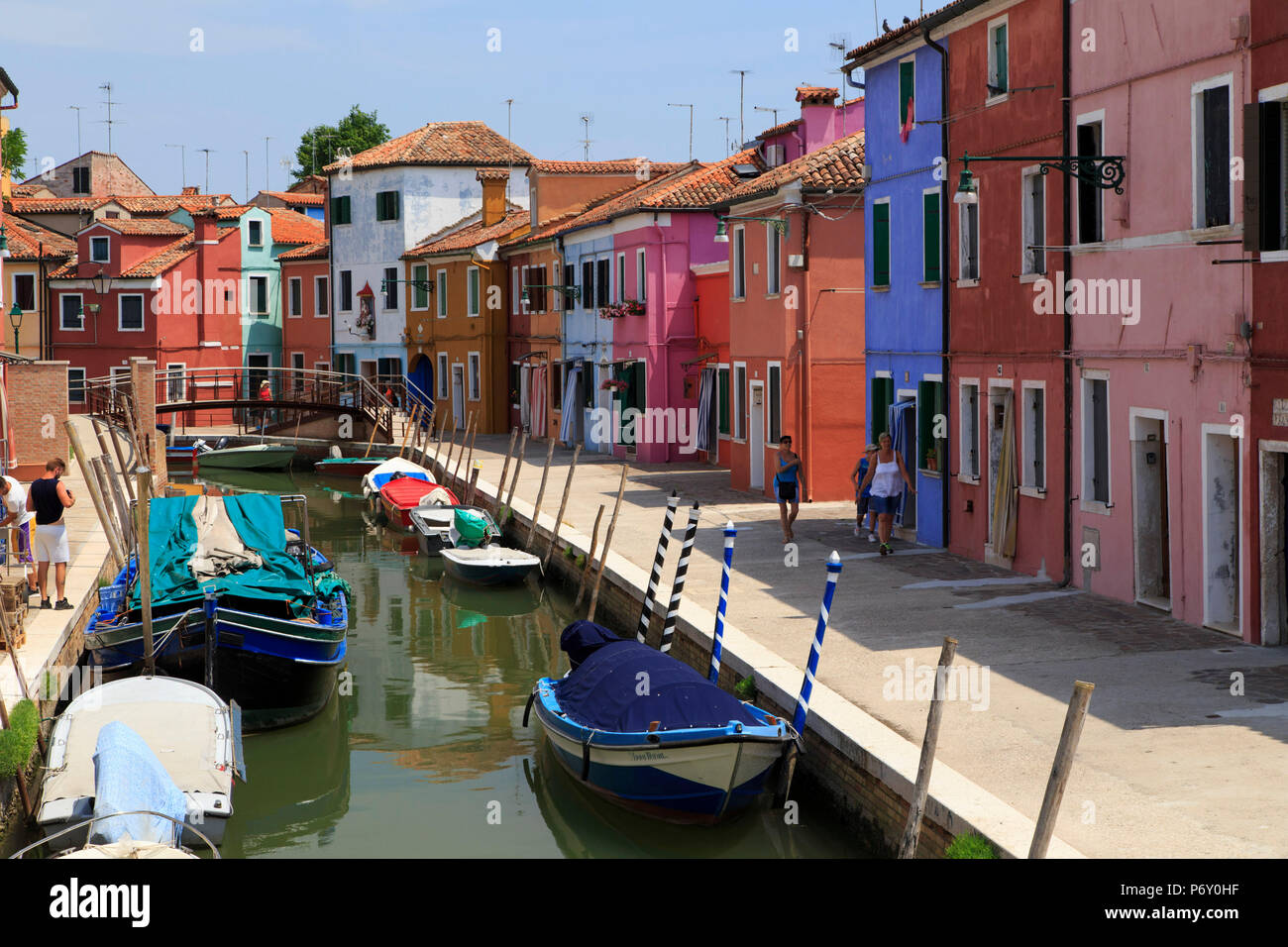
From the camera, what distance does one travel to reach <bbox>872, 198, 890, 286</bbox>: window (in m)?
21.8

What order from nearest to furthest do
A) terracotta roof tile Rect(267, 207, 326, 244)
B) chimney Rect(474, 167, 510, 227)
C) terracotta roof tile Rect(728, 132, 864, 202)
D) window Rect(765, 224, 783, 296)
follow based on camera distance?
terracotta roof tile Rect(728, 132, 864, 202) < window Rect(765, 224, 783, 296) < chimney Rect(474, 167, 510, 227) < terracotta roof tile Rect(267, 207, 326, 244)

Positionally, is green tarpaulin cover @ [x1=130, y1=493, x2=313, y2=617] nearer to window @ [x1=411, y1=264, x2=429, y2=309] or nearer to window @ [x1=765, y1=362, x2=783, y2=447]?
window @ [x1=765, y1=362, x2=783, y2=447]

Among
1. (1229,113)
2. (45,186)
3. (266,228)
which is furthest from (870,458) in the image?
(45,186)

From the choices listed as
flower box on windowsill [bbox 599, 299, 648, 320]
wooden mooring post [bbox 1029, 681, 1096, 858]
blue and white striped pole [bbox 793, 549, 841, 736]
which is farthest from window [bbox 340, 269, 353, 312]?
wooden mooring post [bbox 1029, 681, 1096, 858]

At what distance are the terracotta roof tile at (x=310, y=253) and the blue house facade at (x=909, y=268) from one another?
35257 millimetres

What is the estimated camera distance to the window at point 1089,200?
15.7 meters

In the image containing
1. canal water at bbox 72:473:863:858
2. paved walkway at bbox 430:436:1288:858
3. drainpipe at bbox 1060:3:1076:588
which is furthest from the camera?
drainpipe at bbox 1060:3:1076:588

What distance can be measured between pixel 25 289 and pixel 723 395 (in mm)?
32985

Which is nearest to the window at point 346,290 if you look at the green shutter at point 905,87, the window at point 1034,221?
the green shutter at point 905,87

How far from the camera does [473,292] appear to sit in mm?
46625

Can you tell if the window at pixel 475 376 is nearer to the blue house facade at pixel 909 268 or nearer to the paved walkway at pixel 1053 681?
the blue house facade at pixel 909 268

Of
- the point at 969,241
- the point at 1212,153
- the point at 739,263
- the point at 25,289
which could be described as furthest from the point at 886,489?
the point at 25,289

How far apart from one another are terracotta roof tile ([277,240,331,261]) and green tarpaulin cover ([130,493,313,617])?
36.7 metres
